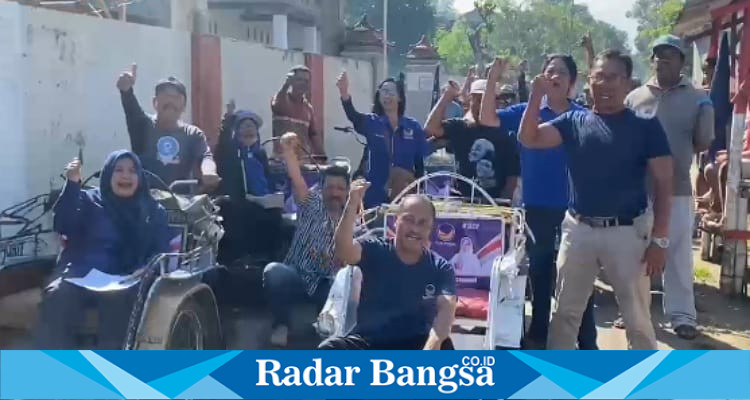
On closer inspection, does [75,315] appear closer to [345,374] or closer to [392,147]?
[345,374]

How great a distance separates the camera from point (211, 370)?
3680 mm

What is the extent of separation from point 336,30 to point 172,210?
18.8 m

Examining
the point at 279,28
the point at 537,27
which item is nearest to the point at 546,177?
the point at 279,28

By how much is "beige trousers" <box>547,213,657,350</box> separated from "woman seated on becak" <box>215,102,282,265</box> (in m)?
2.31

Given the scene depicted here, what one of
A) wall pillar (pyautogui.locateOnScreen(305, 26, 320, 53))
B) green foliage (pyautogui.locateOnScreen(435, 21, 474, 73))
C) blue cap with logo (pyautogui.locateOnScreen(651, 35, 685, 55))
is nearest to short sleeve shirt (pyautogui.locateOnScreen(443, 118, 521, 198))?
blue cap with logo (pyautogui.locateOnScreen(651, 35, 685, 55))

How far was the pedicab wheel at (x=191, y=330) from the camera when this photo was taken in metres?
4.54

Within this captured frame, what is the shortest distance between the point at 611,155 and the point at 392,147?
9.08 feet

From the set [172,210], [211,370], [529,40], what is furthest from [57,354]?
[529,40]

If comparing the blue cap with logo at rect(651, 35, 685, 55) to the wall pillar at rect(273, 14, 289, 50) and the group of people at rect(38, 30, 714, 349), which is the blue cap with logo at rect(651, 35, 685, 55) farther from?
the wall pillar at rect(273, 14, 289, 50)

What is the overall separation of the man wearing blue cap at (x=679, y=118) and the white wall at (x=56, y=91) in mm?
4090

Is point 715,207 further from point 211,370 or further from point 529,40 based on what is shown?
point 529,40

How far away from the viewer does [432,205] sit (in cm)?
415

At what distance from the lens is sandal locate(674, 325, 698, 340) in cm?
613

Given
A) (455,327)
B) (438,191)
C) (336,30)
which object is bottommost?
(455,327)
